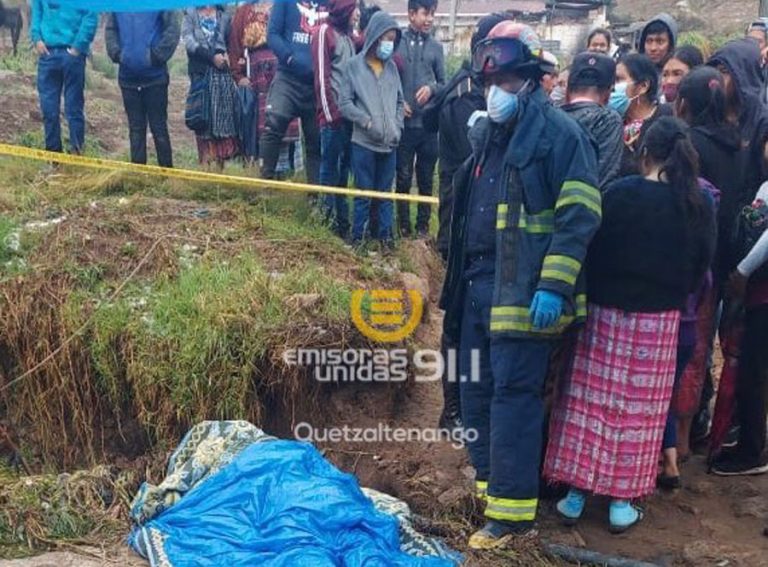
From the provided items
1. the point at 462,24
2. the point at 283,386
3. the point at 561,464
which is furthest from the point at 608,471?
the point at 462,24

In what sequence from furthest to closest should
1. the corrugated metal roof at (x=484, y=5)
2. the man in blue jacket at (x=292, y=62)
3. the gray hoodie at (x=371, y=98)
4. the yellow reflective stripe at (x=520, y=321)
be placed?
1. the corrugated metal roof at (x=484, y=5)
2. the man in blue jacket at (x=292, y=62)
3. the gray hoodie at (x=371, y=98)
4. the yellow reflective stripe at (x=520, y=321)

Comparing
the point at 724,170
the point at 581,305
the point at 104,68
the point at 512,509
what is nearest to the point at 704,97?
the point at 724,170

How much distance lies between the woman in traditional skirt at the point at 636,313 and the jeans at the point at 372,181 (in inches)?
101

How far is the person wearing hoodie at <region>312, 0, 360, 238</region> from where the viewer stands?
20.3 ft

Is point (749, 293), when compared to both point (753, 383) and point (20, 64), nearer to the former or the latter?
point (753, 383)

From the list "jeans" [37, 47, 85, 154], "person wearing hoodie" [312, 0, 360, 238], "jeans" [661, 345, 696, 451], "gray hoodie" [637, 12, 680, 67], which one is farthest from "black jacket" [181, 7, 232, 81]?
"jeans" [661, 345, 696, 451]

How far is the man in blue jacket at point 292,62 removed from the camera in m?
6.53

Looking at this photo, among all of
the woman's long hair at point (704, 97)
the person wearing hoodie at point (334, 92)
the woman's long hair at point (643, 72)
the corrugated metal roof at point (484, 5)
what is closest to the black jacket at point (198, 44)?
the person wearing hoodie at point (334, 92)

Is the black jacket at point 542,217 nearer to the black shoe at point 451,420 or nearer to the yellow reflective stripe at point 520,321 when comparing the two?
the yellow reflective stripe at point 520,321

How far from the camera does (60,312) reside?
511cm

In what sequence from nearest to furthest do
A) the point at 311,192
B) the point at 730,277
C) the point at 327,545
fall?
the point at 327,545 → the point at 730,277 → the point at 311,192

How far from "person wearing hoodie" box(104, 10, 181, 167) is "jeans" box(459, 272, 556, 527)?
3878 millimetres

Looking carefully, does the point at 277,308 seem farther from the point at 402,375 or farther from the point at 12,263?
the point at 12,263

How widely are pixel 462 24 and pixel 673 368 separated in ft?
79.4
